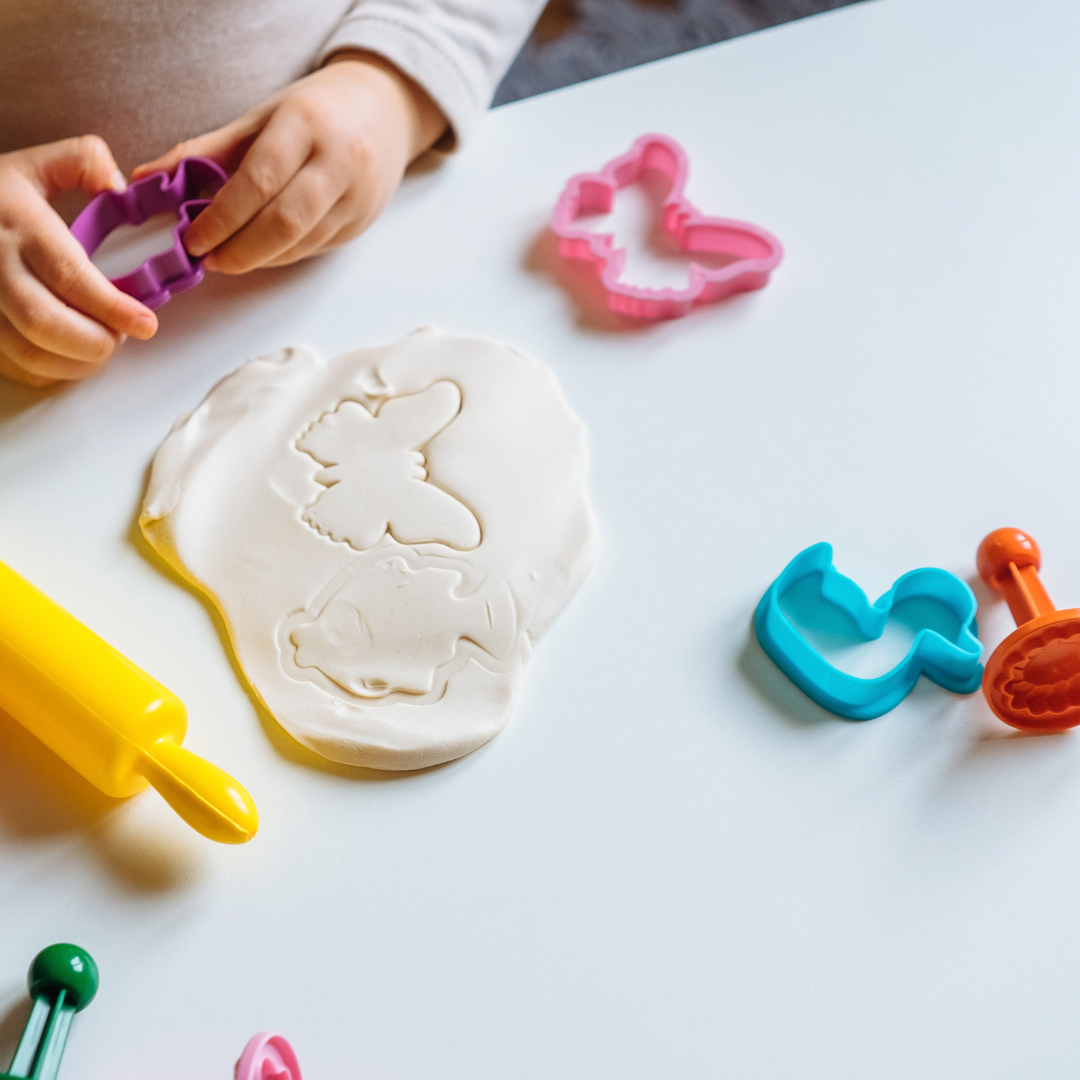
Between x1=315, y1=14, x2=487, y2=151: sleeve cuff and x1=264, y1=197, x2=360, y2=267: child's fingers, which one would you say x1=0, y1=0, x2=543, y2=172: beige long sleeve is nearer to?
x1=315, y1=14, x2=487, y2=151: sleeve cuff

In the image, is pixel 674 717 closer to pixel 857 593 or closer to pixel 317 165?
pixel 857 593

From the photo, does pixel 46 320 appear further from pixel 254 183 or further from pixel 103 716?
pixel 103 716

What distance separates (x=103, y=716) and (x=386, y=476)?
0.60 feet

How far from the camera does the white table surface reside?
387 millimetres

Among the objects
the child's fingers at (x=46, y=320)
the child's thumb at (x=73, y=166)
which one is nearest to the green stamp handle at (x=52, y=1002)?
the child's fingers at (x=46, y=320)

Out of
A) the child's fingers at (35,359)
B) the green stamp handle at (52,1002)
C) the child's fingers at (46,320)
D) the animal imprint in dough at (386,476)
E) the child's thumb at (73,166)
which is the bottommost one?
the green stamp handle at (52,1002)

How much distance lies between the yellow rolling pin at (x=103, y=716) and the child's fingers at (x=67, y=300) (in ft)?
0.53

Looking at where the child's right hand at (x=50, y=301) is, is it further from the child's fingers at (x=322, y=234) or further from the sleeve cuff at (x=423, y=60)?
the sleeve cuff at (x=423, y=60)

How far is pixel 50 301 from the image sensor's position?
0.53m

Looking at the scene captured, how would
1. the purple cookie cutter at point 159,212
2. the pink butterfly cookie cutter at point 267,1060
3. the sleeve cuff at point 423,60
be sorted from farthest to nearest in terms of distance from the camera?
the sleeve cuff at point 423,60
the purple cookie cutter at point 159,212
the pink butterfly cookie cutter at point 267,1060

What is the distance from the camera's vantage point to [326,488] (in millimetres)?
520

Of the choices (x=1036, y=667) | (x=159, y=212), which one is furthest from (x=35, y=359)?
(x=1036, y=667)

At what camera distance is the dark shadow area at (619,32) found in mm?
950

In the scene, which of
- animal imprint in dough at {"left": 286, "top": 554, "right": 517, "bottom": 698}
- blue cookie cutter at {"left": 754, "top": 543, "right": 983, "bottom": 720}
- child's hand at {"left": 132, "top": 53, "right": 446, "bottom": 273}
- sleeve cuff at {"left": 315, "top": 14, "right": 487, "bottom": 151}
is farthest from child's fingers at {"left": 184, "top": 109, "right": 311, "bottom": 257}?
blue cookie cutter at {"left": 754, "top": 543, "right": 983, "bottom": 720}
